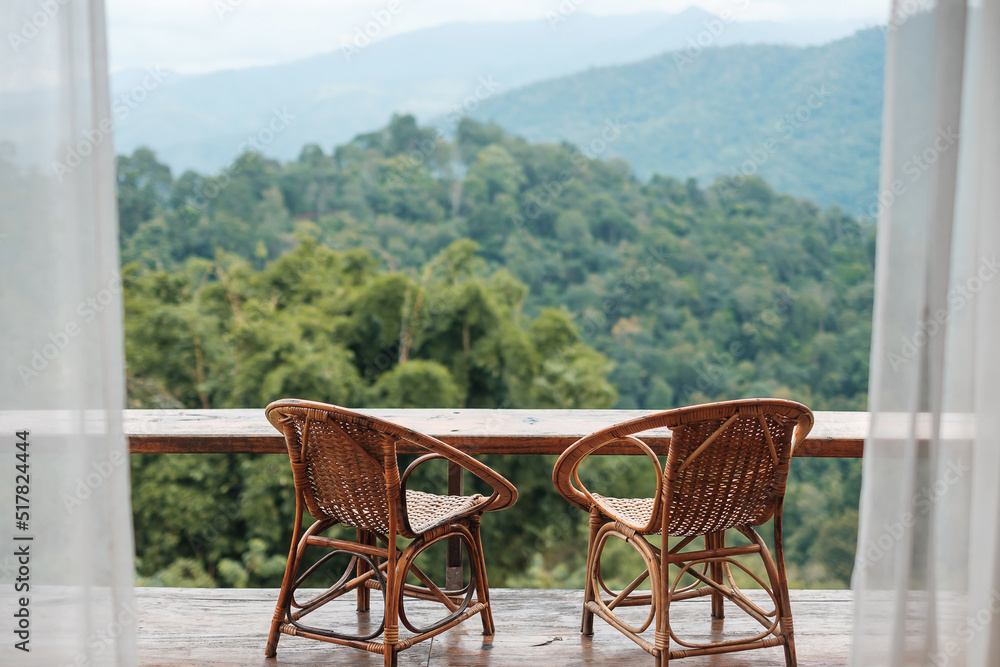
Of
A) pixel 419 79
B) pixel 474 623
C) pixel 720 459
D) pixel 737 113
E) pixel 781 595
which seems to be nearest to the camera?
pixel 720 459

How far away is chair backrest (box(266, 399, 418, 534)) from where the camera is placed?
180 cm

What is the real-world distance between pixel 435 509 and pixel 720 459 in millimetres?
811

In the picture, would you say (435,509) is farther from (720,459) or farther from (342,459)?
(720,459)

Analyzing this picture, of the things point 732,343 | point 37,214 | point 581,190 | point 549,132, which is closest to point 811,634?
point 37,214

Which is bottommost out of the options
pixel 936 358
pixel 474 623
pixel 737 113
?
pixel 474 623

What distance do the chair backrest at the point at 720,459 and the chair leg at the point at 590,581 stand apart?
234 mm

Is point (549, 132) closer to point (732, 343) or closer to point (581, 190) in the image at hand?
point (581, 190)

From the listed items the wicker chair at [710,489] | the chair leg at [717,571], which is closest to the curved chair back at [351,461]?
the wicker chair at [710,489]

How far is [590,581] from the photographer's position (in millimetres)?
2119

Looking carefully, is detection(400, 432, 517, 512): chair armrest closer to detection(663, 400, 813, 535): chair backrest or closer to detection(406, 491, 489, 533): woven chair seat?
detection(406, 491, 489, 533): woven chair seat

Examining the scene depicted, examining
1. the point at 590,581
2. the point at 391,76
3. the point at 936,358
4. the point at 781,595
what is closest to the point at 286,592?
the point at 590,581

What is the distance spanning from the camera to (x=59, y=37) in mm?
1396

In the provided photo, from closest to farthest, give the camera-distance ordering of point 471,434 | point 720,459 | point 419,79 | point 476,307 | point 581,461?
1. point 720,459
2. point 581,461
3. point 471,434
4. point 476,307
5. point 419,79

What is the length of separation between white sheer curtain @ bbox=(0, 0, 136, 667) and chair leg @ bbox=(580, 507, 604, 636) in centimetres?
122
